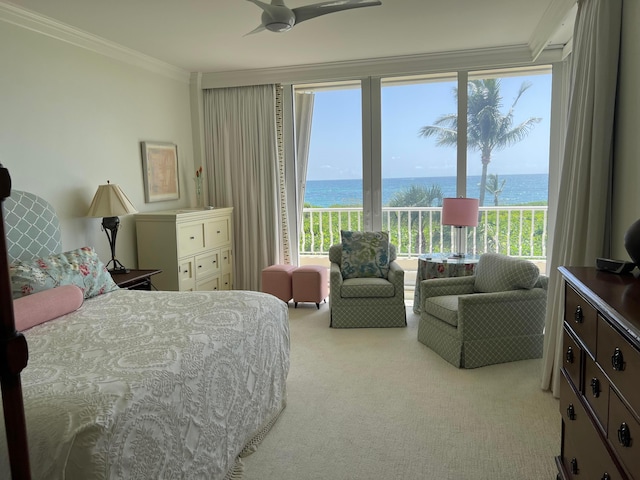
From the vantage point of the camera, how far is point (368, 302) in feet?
14.5

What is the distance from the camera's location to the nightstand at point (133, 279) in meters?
3.71

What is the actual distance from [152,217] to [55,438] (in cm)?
328

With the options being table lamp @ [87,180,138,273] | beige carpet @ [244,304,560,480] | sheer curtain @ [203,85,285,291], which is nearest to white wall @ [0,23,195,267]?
table lamp @ [87,180,138,273]

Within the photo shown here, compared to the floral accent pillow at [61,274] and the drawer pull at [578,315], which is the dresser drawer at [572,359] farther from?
the floral accent pillow at [61,274]

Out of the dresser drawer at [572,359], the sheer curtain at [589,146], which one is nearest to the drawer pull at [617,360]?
the dresser drawer at [572,359]

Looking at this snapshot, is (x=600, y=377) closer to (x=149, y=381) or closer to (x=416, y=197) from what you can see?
(x=149, y=381)

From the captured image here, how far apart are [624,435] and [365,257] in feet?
11.4

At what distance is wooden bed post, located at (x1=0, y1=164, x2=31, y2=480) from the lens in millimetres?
728

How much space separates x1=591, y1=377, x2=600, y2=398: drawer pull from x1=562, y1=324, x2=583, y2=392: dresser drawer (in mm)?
158

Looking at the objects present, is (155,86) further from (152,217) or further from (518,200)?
(518,200)

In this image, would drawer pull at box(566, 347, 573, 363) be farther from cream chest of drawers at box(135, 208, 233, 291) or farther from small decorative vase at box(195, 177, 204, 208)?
small decorative vase at box(195, 177, 204, 208)

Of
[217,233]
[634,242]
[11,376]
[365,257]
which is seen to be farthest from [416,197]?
[11,376]

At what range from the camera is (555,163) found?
4703mm

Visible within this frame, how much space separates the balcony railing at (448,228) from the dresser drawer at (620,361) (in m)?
3.94
